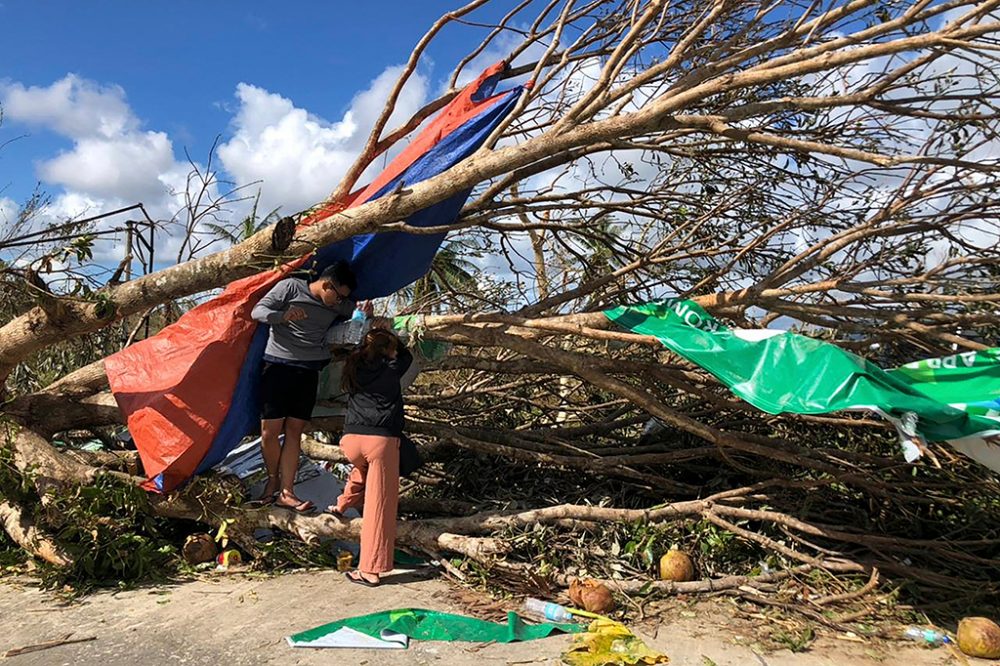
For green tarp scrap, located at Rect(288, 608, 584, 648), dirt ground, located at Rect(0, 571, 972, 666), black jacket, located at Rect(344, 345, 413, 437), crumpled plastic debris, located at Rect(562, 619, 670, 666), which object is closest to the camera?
crumpled plastic debris, located at Rect(562, 619, 670, 666)

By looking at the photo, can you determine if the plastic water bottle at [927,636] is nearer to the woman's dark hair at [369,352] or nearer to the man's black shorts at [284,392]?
the woman's dark hair at [369,352]

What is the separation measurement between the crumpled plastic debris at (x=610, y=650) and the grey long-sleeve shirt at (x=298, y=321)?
217 cm

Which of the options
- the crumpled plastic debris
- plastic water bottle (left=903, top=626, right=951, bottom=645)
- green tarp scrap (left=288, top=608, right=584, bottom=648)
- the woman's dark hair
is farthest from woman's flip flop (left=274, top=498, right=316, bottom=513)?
plastic water bottle (left=903, top=626, right=951, bottom=645)

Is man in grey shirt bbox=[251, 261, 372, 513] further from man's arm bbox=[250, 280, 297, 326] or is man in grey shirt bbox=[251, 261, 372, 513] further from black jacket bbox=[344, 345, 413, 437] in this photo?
black jacket bbox=[344, 345, 413, 437]

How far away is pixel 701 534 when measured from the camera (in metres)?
4.07

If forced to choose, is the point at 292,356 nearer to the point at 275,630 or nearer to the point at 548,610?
the point at 275,630

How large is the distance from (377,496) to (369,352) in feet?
2.57

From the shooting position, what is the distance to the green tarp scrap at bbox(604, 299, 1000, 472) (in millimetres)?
3094

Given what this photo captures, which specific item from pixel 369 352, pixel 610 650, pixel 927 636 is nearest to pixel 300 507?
pixel 369 352

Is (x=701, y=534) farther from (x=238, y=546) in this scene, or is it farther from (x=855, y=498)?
(x=238, y=546)

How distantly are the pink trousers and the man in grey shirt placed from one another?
19.4 inches

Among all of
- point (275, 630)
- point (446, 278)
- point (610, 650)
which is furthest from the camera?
point (446, 278)

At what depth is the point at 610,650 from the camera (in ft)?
10.2

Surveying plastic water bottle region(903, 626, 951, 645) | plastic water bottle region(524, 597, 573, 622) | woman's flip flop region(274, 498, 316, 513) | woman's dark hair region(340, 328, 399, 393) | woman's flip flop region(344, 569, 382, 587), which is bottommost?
plastic water bottle region(903, 626, 951, 645)
